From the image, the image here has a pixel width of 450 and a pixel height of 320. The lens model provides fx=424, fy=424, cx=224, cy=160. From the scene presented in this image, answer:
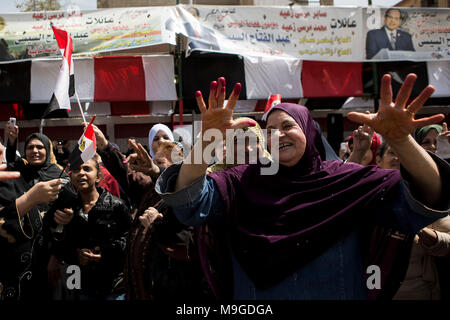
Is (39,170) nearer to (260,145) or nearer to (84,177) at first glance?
(84,177)

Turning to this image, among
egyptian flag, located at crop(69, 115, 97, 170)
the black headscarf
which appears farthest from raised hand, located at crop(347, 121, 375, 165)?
the black headscarf

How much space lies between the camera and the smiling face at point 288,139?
1.51m

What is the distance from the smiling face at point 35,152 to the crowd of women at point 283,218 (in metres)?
1.04

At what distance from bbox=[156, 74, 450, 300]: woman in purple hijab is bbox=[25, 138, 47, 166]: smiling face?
7.59ft

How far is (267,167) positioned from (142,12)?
610cm

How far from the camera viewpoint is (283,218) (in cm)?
145

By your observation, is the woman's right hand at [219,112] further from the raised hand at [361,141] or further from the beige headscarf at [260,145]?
the raised hand at [361,141]

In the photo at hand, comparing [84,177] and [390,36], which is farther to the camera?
[390,36]

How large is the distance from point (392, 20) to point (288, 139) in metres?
7.20

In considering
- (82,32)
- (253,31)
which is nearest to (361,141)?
(253,31)

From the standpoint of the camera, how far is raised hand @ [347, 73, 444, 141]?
121cm

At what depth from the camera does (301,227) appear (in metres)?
1.45

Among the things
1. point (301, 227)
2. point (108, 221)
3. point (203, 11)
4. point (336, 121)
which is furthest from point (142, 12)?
point (301, 227)

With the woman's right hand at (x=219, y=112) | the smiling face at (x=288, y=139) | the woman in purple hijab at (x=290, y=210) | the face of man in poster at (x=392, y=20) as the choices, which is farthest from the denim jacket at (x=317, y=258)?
the face of man in poster at (x=392, y=20)
